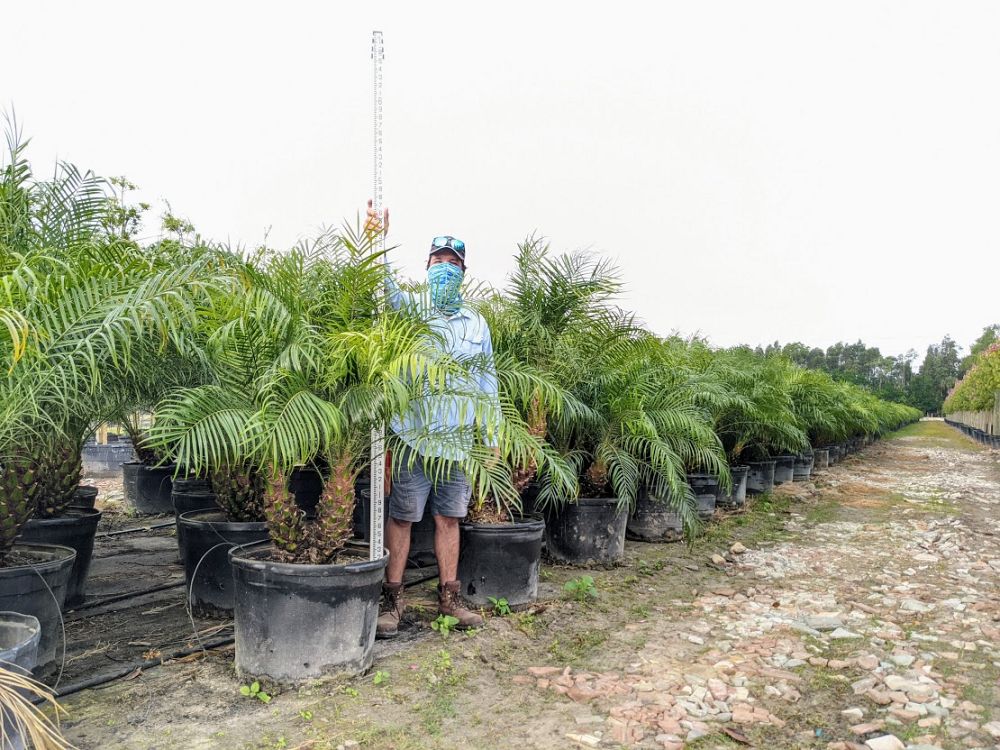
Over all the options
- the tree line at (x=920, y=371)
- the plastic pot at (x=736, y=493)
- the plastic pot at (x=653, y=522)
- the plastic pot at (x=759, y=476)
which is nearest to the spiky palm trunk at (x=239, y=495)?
the plastic pot at (x=653, y=522)

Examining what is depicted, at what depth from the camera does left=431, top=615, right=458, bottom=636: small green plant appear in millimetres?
3687

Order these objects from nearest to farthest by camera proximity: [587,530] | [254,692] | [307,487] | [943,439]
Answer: [254,692]
[587,530]
[307,487]
[943,439]

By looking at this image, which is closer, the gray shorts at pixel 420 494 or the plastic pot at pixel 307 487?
the gray shorts at pixel 420 494

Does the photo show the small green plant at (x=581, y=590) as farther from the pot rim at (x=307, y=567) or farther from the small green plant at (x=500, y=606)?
the pot rim at (x=307, y=567)

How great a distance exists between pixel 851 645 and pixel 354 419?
270 cm

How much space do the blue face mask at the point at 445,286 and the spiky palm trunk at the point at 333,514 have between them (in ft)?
3.27

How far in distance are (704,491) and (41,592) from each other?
585cm

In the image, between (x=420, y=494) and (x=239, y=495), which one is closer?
(x=420, y=494)

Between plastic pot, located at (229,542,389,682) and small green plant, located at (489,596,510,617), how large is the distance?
3.91ft

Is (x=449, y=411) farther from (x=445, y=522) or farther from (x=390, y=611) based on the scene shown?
(x=390, y=611)

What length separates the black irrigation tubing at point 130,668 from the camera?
9.34 ft

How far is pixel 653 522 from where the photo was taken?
6.39 meters

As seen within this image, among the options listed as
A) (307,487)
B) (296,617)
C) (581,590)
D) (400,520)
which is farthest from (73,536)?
(581,590)

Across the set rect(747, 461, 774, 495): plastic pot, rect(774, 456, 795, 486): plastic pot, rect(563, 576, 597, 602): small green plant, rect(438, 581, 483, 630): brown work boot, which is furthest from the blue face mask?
rect(774, 456, 795, 486): plastic pot
